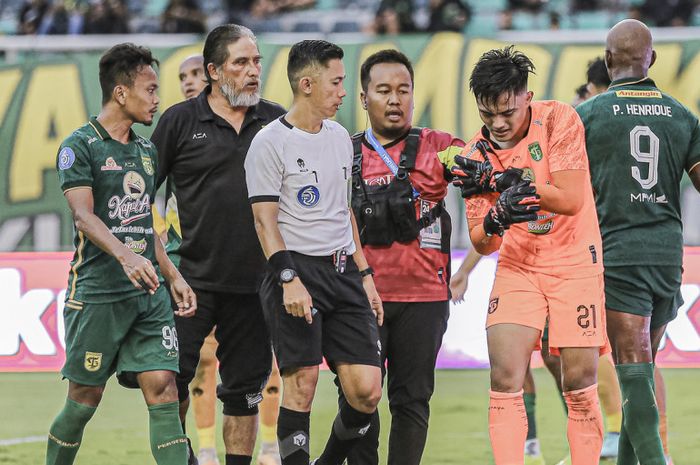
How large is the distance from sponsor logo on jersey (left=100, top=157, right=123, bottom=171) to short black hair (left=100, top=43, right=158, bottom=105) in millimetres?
359

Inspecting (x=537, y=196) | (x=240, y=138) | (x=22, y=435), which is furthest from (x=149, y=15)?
(x=537, y=196)

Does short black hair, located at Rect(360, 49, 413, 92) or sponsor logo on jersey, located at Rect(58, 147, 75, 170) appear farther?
short black hair, located at Rect(360, 49, 413, 92)

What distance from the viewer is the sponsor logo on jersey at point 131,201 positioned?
5.95 meters

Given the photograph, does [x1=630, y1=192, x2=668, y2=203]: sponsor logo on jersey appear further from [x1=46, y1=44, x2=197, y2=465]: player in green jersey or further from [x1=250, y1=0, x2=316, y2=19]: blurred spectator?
[x1=250, y1=0, x2=316, y2=19]: blurred spectator

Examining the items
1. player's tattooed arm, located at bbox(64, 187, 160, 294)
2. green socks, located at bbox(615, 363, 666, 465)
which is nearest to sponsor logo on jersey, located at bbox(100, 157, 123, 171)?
player's tattooed arm, located at bbox(64, 187, 160, 294)

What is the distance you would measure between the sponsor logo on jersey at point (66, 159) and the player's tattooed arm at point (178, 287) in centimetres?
59

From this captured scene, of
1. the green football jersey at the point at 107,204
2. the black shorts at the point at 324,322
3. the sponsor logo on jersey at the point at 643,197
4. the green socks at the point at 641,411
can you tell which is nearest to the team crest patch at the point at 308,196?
the black shorts at the point at 324,322

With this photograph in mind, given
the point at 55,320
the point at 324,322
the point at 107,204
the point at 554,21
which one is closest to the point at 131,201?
the point at 107,204

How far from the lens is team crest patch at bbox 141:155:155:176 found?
6103mm

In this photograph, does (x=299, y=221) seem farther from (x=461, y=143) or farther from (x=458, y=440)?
(x=458, y=440)

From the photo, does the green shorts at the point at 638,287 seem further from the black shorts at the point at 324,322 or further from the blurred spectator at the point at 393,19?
the blurred spectator at the point at 393,19

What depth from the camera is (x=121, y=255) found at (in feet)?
18.6

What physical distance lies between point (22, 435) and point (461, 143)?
4.46 metres

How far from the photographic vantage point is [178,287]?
20.1 feet
